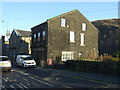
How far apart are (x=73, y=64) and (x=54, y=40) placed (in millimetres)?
8827

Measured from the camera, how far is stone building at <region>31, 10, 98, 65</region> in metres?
28.1

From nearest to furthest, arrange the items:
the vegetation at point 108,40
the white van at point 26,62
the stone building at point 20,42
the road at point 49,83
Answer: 1. the road at point 49,83
2. the white van at point 26,62
3. the stone building at point 20,42
4. the vegetation at point 108,40

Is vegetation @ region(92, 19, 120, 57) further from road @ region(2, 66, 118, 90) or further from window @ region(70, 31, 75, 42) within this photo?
road @ region(2, 66, 118, 90)

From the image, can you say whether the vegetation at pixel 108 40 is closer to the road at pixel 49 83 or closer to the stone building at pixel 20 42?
the stone building at pixel 20 42

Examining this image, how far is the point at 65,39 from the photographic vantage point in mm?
30062

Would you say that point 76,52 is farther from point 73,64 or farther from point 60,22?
point 73,64

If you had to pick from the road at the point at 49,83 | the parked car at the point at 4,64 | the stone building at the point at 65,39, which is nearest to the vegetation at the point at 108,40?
the stone building at the point at 65,39

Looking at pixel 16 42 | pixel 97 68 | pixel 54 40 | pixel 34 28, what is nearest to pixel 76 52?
pixel 54 40

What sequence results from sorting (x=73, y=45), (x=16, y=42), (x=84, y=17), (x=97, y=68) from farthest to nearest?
(x=16, y=42) < (x=84, y=17) < (x=73, y=45) < (x=97, y=68)

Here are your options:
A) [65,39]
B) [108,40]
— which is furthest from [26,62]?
[108,40]

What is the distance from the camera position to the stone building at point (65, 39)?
28.1 m

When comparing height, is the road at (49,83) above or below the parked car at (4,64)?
below

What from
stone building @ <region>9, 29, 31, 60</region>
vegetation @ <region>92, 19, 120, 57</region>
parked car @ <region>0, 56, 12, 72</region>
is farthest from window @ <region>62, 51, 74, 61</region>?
vegetation @ <region>92, 19, 120, 57</region>

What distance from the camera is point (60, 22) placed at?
97.1ft
